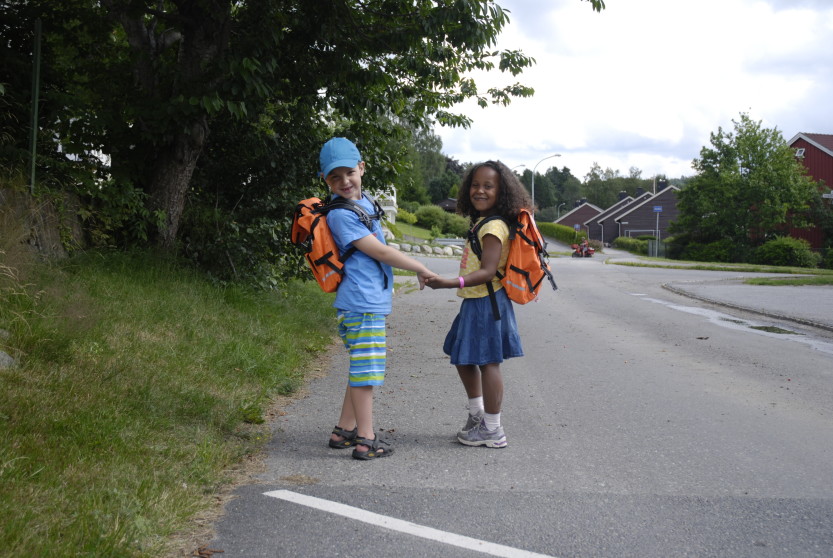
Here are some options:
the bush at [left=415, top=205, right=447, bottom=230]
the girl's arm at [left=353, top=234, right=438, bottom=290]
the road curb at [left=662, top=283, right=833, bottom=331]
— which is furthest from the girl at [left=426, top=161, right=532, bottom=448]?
the bush at [left=415, top=205, right=447, bottom=230]

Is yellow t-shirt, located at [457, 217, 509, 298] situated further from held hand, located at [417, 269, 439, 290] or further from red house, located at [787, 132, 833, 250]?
red house, located at [787, 132, 833, 250]

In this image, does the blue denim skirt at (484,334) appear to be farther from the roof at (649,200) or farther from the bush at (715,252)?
the roof at (649,200)

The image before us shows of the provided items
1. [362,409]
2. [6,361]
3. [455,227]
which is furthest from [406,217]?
[6,361]

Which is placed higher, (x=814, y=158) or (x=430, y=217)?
(x=814, y=158)

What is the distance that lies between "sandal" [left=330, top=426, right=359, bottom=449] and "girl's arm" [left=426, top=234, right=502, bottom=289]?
1052 millimetres

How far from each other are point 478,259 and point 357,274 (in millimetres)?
813

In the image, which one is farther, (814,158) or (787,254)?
(814,158)

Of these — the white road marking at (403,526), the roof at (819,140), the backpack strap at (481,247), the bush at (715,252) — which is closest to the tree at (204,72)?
the backpack strap at (481,247)

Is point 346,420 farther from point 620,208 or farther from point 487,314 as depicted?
point 620,208

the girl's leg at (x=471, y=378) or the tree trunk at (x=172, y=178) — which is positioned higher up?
the tree trunk at (x=172, y=178)

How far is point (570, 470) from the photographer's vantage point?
4.29 m

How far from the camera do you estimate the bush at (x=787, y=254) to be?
4281 centimetres

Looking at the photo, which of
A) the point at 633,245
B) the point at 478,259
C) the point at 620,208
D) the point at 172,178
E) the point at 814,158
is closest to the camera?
the point at 478,259

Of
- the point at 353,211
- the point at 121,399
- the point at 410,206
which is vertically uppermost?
the point at 410,206
